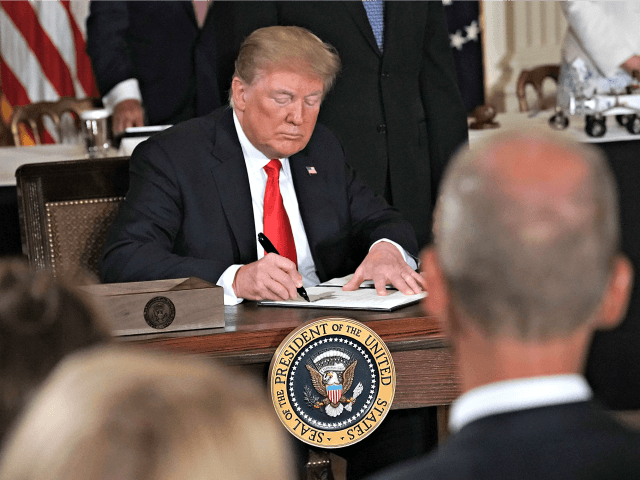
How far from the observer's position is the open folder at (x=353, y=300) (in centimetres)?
190

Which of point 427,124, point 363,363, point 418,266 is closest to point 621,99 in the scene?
point 427,124

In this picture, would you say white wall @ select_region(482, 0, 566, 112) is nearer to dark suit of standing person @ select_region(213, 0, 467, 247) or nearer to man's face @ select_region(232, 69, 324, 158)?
dark suit of standing person @ select_region(213, 0, 467, 247)

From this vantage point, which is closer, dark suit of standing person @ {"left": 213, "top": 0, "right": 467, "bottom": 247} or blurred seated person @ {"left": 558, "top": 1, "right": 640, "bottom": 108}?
dark suit of standing person @ {"left": 213, "top": 0, "right": 467, "bottom": 247}

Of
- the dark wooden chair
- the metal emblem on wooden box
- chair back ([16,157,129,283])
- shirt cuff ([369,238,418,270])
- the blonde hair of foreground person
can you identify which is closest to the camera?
the blonde hair of foreground person

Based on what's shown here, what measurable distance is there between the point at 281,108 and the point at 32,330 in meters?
1.75

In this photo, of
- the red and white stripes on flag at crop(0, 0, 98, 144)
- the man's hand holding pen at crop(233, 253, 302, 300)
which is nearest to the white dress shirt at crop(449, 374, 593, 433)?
the man's hand holding pen at crop(233, 253, 302, 300)

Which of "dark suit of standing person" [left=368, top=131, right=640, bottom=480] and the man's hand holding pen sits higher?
"dark suit of standing person" [left=368, top=131, right=640, bottom=480]

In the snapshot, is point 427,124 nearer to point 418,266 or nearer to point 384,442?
point 418,266

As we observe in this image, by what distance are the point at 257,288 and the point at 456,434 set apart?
1.31 metres

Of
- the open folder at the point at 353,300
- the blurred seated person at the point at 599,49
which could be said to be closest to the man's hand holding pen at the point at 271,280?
the open folder at the point at 353,300

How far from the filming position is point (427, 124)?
3375 mm

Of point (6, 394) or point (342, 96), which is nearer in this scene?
point (6, 394)

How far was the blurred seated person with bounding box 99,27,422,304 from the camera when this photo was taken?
7.49 ft

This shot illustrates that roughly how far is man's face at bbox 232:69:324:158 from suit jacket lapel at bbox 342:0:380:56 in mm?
751
